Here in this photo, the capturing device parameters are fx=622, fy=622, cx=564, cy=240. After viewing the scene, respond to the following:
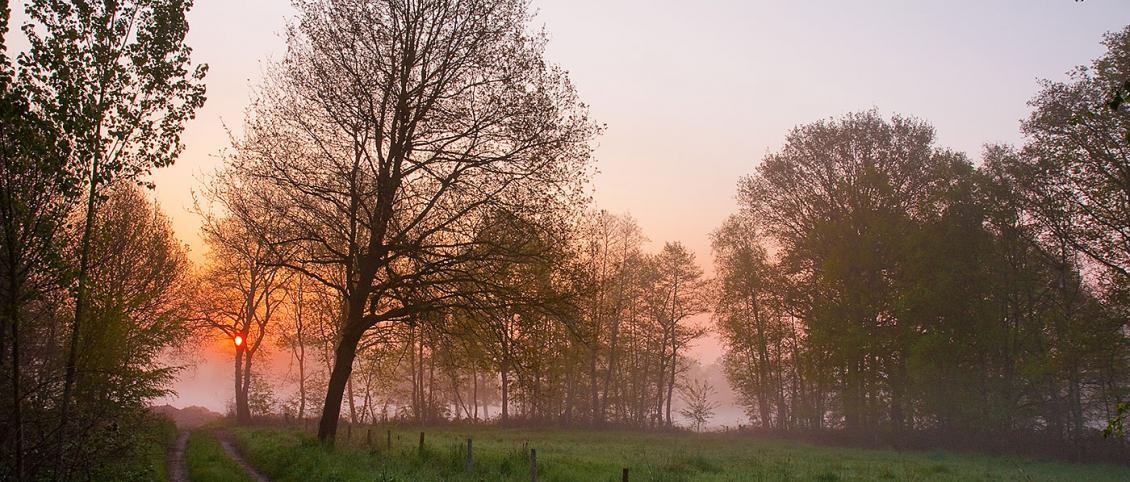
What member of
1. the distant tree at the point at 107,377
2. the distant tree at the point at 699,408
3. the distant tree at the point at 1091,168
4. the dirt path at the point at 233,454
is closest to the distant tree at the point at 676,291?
the distant tree at the point at 699,408

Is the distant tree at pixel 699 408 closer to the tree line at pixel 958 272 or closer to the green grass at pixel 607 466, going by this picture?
the tree line at pixel 958 272

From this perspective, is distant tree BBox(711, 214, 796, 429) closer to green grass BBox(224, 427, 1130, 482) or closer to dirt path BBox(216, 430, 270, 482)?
green grass BBox(224, 427, 1130, 482)

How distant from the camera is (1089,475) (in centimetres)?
2372

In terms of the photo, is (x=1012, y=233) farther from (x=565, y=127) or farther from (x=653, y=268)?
(x=565, y=127)

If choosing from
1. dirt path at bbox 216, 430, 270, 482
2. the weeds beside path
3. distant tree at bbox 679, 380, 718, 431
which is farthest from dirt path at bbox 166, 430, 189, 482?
distant tree at bbox 679, 380, 718, 431

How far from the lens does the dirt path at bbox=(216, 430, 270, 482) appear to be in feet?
55.1

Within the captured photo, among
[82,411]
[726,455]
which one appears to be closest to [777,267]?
[726,455]

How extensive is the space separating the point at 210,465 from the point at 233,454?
4.17 m

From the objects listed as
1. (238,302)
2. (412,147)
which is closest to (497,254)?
(412,147)

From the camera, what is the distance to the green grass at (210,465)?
621 inches

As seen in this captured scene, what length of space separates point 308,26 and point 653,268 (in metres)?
35.9

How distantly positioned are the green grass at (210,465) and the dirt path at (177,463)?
0.51 ft

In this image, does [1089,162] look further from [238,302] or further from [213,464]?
[238,302]

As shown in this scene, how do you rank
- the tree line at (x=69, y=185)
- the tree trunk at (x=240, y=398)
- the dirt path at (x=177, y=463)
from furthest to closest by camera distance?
the tree trunk at (x=240, y=398)
the dirt path at (x=177, y=463)
the tree line at (x=69, y=185)
